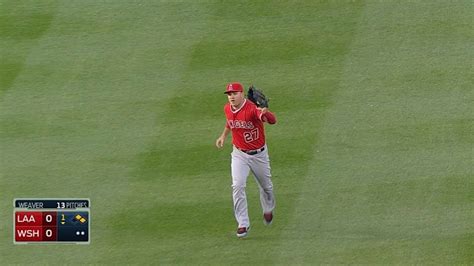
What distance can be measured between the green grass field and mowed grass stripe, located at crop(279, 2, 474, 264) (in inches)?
1.0

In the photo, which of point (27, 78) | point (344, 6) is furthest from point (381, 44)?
point (27, 78)

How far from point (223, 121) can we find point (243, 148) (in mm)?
2696

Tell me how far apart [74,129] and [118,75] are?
1584 millimetres

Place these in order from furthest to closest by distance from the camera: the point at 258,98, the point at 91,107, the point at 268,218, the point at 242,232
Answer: the point at 91,107
the point at 268,218
the point at 242,232
the point at 258,98

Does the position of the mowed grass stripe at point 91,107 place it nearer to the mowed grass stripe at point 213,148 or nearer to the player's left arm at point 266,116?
the mowed grass stripe at point 213,148

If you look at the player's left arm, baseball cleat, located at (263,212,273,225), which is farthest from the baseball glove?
baseball cleat, located at (263,212,273,225)

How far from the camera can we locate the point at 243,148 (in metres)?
15.0

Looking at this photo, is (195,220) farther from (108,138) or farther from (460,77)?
(460,77)

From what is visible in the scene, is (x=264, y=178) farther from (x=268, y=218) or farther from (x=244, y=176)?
(x=268, y=218)

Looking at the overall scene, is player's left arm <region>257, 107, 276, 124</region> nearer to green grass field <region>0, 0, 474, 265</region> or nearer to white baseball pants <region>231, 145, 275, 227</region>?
white baseball pants <region>231, 145, 275, 227</region>

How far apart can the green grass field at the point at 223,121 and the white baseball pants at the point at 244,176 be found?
380mm

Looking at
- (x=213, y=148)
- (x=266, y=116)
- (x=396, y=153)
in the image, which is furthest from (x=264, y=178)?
(x=396, y=153)

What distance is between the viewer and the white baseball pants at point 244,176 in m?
14.9

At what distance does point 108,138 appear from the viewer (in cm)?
1750
